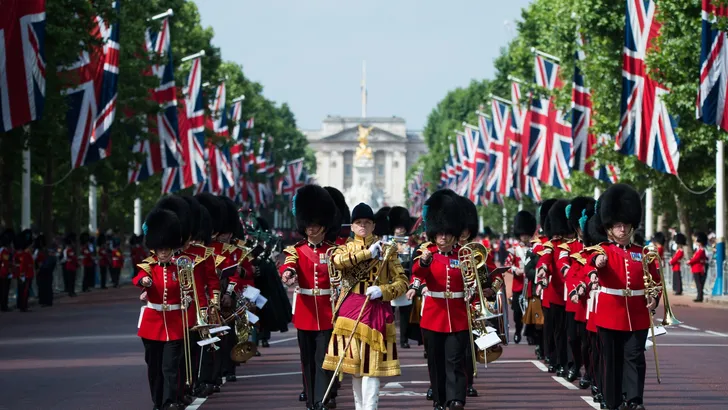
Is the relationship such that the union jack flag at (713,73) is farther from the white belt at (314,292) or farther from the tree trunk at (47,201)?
the tree trunk at (47,201)

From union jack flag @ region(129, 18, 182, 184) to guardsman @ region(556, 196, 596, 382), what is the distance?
88.3 ft

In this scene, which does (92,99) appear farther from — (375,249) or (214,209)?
(375,249)

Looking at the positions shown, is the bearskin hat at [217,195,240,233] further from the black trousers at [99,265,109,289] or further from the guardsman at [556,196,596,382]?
the black trousers at [99,265,109,289]

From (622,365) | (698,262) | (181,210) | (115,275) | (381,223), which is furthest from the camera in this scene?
(115,275)

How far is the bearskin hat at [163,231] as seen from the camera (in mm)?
13688

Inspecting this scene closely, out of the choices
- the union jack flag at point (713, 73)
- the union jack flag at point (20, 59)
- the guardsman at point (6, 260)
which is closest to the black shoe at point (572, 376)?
the union jack flag at point (713, 73)

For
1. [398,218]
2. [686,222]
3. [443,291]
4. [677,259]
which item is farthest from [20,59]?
[686,222]

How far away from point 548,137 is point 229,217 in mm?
30355

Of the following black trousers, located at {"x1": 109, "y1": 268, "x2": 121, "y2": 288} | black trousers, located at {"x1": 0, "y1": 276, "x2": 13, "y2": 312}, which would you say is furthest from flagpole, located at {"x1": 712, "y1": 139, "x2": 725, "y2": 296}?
black trousers, located at {"x1": 109, "y1": 268, "x2": 121, "y2": 288}

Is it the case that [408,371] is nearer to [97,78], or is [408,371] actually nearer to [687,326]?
[687,326]

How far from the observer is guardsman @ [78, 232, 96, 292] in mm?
44406

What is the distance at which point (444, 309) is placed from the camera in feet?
45.0

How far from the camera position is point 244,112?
90875 millimetres

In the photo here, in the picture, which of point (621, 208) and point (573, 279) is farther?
point (573, 279)
